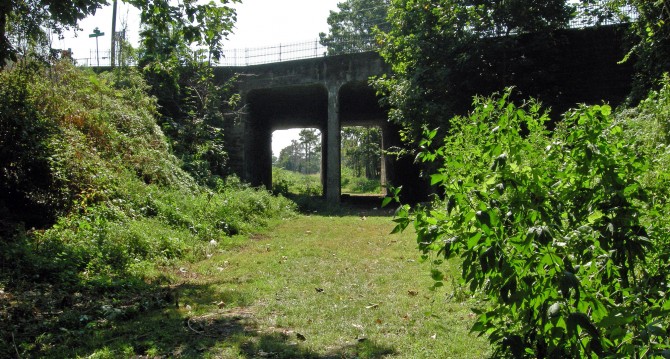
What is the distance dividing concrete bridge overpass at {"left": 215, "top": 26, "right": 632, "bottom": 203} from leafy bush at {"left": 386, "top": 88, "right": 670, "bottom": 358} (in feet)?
37.2

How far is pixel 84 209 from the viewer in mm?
8258

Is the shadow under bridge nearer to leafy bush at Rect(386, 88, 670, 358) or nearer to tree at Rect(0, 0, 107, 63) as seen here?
tree at Rect(0, 0, 107, 63)

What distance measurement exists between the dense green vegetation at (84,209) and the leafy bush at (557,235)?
3653mm

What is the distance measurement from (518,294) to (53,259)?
6.06 meters

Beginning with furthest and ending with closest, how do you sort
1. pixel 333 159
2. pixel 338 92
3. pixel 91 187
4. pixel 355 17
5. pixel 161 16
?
pixel 355 17 < pixel 333 159 < pixel 338 92 < pixel 91 187 < pixel 161 16

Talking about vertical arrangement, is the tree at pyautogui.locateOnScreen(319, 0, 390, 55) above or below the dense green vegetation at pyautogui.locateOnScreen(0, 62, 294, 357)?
above

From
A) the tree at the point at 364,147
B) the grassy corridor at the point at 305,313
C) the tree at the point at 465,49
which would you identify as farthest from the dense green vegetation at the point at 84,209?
the tree at the point at 364,147

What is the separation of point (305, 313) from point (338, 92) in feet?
45.4

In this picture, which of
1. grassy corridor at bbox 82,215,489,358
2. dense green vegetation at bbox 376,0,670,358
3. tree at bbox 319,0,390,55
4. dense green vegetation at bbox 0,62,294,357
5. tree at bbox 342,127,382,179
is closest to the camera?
dense green vegetation at bbox 376,0,670,358

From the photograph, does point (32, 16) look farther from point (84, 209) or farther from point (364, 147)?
point (364, 147)

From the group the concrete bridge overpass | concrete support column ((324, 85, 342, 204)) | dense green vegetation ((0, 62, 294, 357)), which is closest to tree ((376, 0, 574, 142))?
the concrete bridge overpass

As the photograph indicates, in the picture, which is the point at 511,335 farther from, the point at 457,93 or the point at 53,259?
the point at 457,93

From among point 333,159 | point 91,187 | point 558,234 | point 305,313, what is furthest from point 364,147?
point 558,234

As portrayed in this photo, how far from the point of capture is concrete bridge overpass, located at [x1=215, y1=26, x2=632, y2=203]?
13461 millimetres
